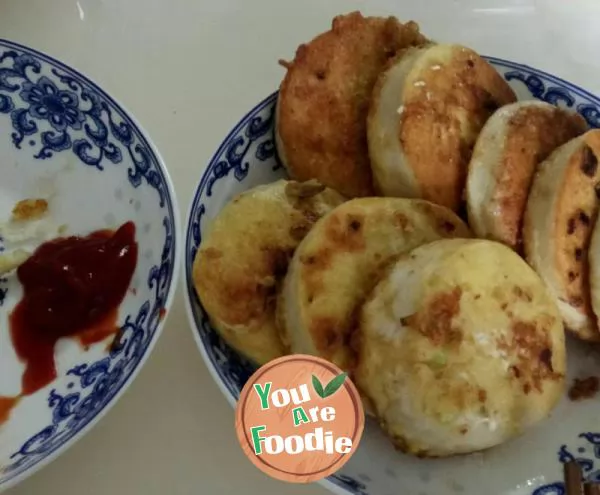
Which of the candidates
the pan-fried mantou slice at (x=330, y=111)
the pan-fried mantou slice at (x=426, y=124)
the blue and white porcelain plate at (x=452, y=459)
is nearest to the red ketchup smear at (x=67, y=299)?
the blue and white porcelain plate at (x=452, y=459)

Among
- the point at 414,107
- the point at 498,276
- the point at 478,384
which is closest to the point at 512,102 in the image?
the point at 414,107

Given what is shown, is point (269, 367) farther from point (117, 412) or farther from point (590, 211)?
point (590, 211)

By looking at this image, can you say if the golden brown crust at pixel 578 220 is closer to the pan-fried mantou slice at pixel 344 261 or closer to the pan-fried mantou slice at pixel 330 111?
the pan-fried mantou slice at pixel 344 261

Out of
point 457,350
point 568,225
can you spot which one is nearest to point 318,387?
point 457,350

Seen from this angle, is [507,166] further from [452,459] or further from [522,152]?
[452,459]

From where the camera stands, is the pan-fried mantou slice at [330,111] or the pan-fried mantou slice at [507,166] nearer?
the pan-fried mantou slice at [507,166]
